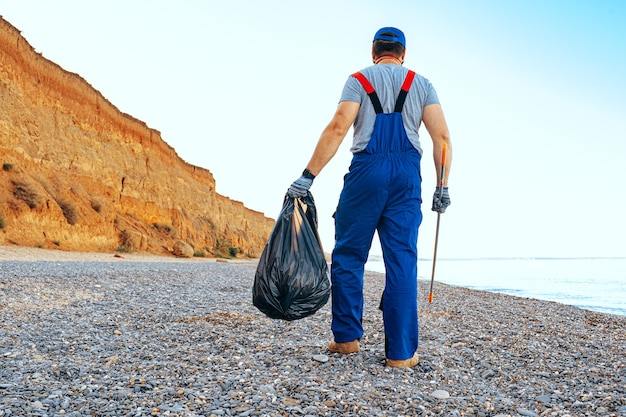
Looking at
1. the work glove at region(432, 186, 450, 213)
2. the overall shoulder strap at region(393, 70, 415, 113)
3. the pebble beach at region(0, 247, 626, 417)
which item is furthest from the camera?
the work glove at region(432, 186, 450, 213)

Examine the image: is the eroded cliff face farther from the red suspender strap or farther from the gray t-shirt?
the red suspender strap

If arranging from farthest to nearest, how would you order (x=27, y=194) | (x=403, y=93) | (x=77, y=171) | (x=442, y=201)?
(x=77, y=171), (x=27, y=194), (x=442, y=201), (x=403, y=93)

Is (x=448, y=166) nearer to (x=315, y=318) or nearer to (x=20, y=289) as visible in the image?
(x=315, y=318)

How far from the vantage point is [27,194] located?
2161cm

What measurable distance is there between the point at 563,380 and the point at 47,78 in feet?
97.1

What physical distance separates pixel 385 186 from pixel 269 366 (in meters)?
1.57

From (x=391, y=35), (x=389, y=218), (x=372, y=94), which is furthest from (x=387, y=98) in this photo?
(x=389, y=218)

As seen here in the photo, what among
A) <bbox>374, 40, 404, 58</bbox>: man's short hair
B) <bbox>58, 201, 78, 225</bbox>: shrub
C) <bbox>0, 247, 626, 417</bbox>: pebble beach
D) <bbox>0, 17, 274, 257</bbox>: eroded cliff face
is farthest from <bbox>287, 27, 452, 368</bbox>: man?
<bbox>58, 201, 78, 225</bbox>: shrub

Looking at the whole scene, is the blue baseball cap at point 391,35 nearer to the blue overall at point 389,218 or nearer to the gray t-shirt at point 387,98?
the gray t-shirt at point 387,98

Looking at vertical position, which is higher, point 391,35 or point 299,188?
point 391,35

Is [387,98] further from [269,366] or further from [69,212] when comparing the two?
[69,212]

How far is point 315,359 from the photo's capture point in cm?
380

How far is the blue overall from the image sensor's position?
3.70 meters

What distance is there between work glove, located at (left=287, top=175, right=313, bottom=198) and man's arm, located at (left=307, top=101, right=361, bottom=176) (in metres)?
0.12
